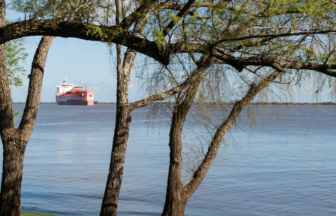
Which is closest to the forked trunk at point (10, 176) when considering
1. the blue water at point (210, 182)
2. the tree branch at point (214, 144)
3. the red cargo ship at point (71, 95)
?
the blue water at point (210, 182)

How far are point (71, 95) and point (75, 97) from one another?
1818 millimetres

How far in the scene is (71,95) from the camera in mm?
142000

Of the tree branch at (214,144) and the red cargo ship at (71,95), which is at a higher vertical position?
the red cargo ship at (71,95)

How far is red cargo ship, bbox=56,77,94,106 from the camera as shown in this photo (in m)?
141

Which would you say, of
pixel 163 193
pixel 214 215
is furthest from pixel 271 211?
pixel 163 193

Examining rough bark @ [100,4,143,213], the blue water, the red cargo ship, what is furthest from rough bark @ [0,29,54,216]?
the red cargo ship

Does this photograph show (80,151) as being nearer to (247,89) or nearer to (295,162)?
(295,162)

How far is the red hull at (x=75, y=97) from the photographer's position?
461 feet

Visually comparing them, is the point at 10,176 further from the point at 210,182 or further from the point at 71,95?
the point at 71,95

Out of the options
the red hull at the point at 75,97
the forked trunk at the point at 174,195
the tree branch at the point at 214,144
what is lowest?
the forked trunk at the point at 174,195

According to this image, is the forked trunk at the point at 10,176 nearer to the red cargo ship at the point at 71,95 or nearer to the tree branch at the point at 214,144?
the tree branch at the point at 214,144

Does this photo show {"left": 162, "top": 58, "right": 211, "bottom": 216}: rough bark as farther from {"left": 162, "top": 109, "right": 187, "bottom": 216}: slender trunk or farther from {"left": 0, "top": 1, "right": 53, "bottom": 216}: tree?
{"left": 0, "top": 1, "right": 53, "bottom": 216}: tree

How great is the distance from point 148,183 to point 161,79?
401 inches

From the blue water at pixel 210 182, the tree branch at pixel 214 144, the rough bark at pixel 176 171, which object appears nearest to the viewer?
the rough bark at pixel 176 171
